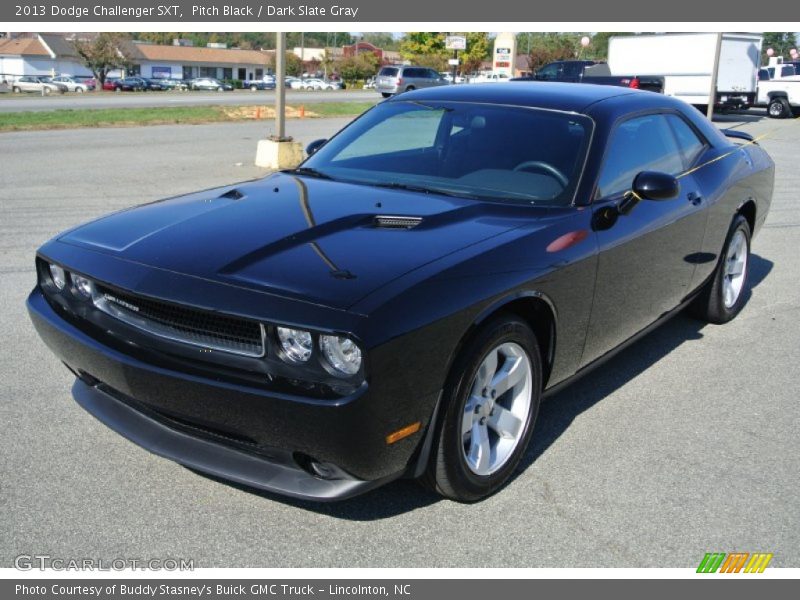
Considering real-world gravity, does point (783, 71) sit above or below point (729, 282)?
above

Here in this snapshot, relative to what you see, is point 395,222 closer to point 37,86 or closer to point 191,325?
point 191,325

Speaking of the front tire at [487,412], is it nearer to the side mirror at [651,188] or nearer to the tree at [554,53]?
the side mirror at [651,188]

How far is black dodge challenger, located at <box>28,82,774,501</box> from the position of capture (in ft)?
8.97

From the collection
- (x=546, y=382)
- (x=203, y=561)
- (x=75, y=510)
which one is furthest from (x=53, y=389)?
(x=546, y=382)

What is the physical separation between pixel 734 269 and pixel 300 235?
3.79 meters

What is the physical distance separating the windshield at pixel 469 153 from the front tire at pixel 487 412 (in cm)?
87

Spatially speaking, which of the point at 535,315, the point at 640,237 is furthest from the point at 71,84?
the point at 535,315

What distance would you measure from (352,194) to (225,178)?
27.4ft

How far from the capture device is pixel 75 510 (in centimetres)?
314

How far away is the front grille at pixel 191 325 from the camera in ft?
9.20

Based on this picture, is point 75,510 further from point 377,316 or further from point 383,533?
point 377,316

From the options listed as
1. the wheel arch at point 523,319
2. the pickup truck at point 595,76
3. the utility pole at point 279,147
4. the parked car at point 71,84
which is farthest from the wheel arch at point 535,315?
the parked car at point 71,84

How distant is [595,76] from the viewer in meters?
25.2

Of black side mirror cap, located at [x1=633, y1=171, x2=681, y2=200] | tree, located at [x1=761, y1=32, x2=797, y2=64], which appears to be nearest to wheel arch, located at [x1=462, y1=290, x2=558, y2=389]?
black side mirror cap, located at [x1=633, y1=171, x2=681, y2=200]
